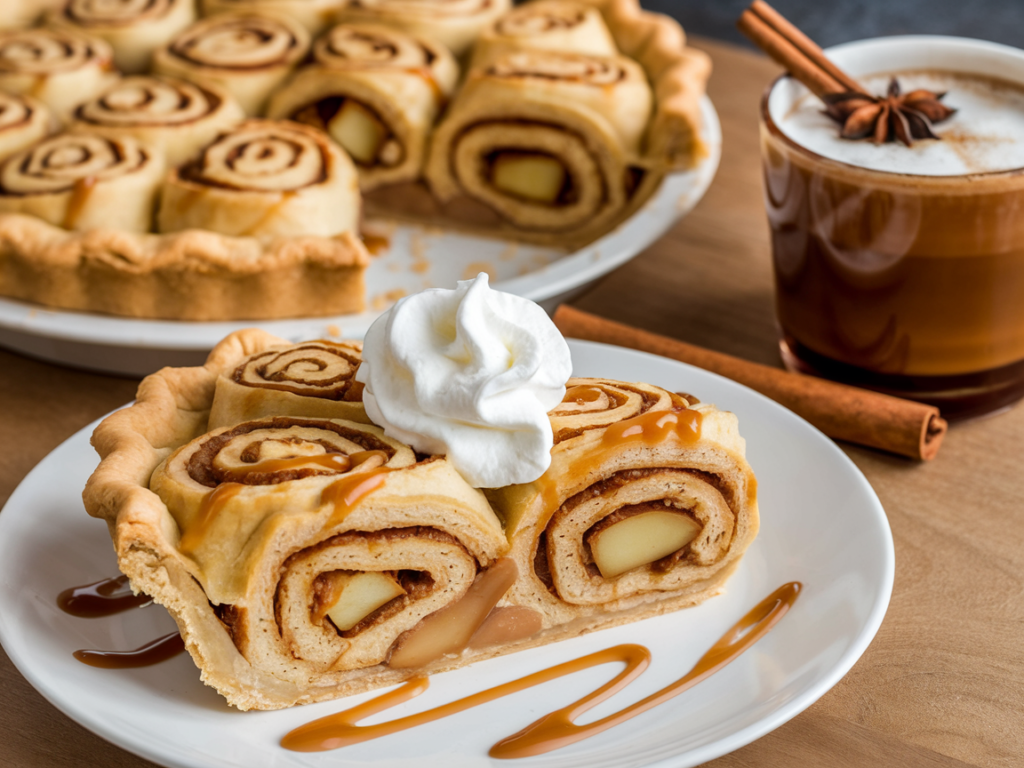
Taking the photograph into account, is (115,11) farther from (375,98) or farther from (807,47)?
(807,47)

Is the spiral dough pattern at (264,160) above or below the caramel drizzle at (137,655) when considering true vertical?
above

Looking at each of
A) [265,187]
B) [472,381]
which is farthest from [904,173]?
[265,187]

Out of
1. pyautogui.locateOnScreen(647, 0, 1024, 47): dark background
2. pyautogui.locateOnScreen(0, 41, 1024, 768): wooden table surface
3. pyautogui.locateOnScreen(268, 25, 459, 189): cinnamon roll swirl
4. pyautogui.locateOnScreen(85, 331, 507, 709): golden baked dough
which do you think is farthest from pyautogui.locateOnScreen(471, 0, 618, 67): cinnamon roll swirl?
pyautogui.locateOnScreen(647, 0, 1024, 47): dark background

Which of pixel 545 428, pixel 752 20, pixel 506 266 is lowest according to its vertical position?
pixel 506 266

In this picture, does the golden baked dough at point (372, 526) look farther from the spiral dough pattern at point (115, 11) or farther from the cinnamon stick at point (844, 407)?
the spiral dough pattern at point (115, 11)

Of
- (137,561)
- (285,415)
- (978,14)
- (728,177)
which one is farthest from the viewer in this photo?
(978,14)

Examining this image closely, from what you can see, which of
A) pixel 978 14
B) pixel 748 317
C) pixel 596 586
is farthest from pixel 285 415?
pixel 978 14

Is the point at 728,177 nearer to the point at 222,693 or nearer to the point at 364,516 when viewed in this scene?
the point at 364,516

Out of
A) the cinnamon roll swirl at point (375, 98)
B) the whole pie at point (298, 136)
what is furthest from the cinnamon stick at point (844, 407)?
the cinnamon roll swirl at point (375, 98)
